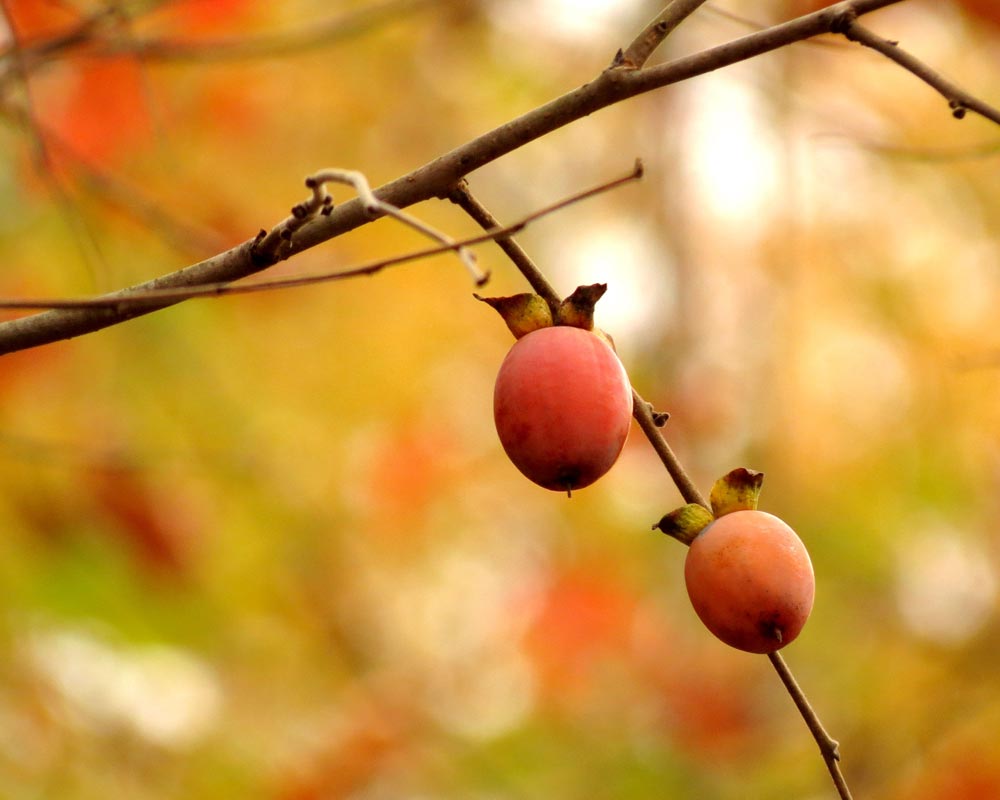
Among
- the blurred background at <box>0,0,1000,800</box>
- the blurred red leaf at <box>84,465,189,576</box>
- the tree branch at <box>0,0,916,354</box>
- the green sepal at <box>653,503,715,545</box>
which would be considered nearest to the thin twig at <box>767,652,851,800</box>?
the green sepal at <box>653,503,715,545</box>

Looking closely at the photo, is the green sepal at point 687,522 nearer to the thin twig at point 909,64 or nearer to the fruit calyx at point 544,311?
the fruit calyx at point 544,311

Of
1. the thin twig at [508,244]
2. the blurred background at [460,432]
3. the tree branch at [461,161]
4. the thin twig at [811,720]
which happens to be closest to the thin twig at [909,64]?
the tree branch at [461,161]

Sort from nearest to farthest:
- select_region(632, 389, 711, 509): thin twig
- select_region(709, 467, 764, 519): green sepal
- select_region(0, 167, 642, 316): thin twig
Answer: select_region(0, 167, 642, 316): thin twig
select_region(632, 389, 711, 509): thin twig
select_region(709, 467, 764, 519): green sepal

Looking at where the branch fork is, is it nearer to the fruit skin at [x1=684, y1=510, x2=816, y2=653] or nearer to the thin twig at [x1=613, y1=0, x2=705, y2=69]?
the thin twig at [x1=613, y1=0, x2=705, y2=69]

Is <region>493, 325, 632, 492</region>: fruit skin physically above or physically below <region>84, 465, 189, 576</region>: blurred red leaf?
below

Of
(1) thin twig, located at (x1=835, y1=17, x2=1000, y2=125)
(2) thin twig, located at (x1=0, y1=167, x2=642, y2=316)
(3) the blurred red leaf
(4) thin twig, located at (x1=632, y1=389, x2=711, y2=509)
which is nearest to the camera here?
(2) thin twig, located at (x1=0, y1=167, x2=642, y2=316)

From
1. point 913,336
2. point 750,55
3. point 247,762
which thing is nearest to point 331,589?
point 247,762

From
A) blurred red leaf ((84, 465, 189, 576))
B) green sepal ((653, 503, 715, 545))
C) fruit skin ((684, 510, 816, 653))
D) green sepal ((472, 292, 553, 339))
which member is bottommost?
fruit skin ((684, 510, 816, 653))

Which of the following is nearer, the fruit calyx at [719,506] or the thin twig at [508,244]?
the thin twig at [508,244]
